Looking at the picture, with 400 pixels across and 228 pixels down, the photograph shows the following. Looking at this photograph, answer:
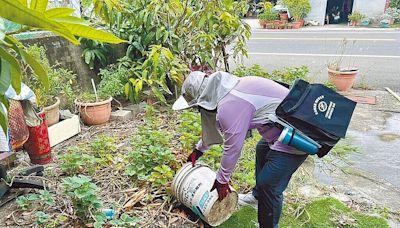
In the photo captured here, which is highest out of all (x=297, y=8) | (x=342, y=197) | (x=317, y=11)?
(x=297, y=8)

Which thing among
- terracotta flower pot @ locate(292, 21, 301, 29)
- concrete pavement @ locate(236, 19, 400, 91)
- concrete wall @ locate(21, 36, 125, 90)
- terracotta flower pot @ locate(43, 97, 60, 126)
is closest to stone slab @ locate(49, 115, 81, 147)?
terracotta flower pot @ locate(43, 97, 60, 126)

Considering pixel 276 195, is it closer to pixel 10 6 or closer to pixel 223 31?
pixel 10 6

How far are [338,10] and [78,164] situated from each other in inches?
646

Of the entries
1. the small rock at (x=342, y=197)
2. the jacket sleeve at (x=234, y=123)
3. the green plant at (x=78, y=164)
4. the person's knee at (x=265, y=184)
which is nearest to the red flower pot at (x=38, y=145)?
the green plant at (x=78, y=164)

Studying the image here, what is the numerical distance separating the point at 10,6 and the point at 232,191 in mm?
1925

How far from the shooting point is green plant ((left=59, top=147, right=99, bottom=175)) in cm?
254

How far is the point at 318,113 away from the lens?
5.95 feet

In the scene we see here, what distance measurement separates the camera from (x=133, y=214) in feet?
7.31

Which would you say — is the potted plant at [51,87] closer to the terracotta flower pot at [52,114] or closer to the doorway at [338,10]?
the terracotta flower pot at [52,114]

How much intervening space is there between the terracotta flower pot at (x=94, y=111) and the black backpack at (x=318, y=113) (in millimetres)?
2474

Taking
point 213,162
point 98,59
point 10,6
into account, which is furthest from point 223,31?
point 10,6

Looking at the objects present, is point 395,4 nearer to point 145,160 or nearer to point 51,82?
point 51,82

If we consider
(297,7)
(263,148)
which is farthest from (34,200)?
(297,7)

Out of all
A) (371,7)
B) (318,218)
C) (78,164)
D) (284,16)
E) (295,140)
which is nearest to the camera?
(295,140)
